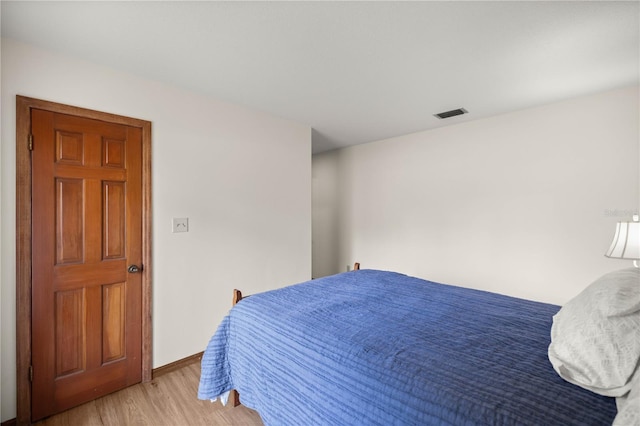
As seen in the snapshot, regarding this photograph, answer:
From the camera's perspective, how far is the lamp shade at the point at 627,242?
6.20 ft

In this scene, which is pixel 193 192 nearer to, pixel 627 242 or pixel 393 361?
pixel 393 361

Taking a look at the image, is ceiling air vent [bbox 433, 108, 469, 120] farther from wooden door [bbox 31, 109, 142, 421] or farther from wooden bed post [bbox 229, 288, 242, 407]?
wooden door [bbox 31, 109, 142, 421]

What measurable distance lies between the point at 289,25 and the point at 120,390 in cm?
288

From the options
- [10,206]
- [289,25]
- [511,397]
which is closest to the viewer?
[511,397]

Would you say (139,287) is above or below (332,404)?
above

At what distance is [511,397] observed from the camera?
88 centimetres

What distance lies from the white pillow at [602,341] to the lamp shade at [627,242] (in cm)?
122

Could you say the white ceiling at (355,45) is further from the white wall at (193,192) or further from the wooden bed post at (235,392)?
the wooden bed post at (235,392)

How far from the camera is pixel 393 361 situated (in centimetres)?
110

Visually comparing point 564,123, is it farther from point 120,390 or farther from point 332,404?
point 120,390

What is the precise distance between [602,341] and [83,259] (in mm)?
2824

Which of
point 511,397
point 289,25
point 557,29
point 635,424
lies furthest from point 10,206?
point 557,29

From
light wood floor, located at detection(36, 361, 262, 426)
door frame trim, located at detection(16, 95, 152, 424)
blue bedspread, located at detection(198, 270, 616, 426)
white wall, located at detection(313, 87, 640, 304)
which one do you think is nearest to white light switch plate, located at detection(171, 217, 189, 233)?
door frame trim, located at detection(16, 95, 152, 424)

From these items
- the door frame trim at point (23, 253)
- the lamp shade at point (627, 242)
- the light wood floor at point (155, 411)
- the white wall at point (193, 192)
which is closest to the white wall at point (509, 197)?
the lamp shade at point (627, 242)
